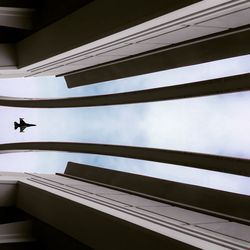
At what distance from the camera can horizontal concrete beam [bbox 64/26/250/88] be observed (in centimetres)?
834

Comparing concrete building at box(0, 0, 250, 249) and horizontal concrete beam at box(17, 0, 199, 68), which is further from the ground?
horizontal concrete beam at box(17, 0, 199, 68)

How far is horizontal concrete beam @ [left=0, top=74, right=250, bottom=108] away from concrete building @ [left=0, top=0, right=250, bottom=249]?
0.09ft

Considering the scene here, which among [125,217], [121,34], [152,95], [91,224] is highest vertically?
[121,34]

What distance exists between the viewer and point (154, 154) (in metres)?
11.9

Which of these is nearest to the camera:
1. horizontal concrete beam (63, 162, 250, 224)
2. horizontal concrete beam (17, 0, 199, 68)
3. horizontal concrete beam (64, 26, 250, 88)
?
horizontal concrete beam (17, 0, 199, 68)

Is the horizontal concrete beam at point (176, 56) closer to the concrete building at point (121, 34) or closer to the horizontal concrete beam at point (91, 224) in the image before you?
the concrete building at point (121, 34)

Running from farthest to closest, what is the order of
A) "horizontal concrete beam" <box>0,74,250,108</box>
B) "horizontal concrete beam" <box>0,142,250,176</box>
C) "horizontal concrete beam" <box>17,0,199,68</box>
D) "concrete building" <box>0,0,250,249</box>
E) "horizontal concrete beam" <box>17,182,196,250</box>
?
"horizontal concrete beam" <box>0,142,250,176</box> < "horizontal concrete beam" <box>0,74,250,108</box> < "horizontal concrete beam" <box>17,0,199,68</box> < "concrete building" <box>0,0,250,249</box> < "horizontal concrete beam" <box>17,182,196,250</box>

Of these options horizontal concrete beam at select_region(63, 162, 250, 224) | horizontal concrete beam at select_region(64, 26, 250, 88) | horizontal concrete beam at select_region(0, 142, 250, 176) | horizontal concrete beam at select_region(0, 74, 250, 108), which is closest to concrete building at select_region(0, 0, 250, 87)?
horizontal concrete beam at select_region(64, 26, 250, 88)

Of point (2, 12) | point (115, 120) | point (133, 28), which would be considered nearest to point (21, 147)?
point (115, 120)

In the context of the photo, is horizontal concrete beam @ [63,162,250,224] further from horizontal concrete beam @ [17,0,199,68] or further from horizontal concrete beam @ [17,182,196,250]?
horizontal concrete beam @ [17,0,199,68]

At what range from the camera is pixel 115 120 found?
1416 centimetres

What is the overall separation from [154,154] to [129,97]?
1.80m

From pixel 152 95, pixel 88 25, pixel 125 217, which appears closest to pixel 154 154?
pixel 152 95

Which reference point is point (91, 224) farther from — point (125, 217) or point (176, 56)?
point (176, 56)
